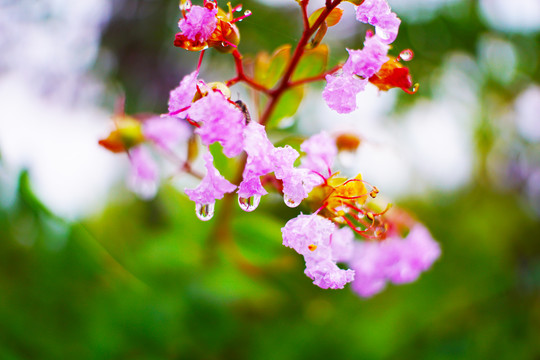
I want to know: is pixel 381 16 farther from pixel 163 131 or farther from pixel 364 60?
pixel 163 131

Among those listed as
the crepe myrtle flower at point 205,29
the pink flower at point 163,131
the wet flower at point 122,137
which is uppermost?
the crepe myrtle flower at point 205,29

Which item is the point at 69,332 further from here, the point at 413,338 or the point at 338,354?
the point at 413,338

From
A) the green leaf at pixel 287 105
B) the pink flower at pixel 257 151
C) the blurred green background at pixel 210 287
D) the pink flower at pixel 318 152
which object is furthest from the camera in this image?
the blurred green background at pixel 210 287

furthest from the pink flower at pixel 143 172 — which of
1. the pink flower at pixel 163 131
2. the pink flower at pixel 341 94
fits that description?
the pink flower at pixel 341 94

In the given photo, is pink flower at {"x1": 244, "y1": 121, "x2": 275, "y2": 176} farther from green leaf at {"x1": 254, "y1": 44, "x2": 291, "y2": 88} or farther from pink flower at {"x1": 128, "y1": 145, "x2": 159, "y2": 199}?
pink flower at {"x1": 128, "y1": 145, "x2": 159, "y2": 199}

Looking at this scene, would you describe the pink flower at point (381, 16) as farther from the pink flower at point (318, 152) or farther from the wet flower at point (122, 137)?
the wet flower at point (122, 137)

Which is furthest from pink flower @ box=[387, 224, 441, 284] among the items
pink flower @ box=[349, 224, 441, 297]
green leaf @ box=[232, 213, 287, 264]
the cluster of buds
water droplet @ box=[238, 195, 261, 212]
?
water droplet @ box=[238, 195, 261, 212]
